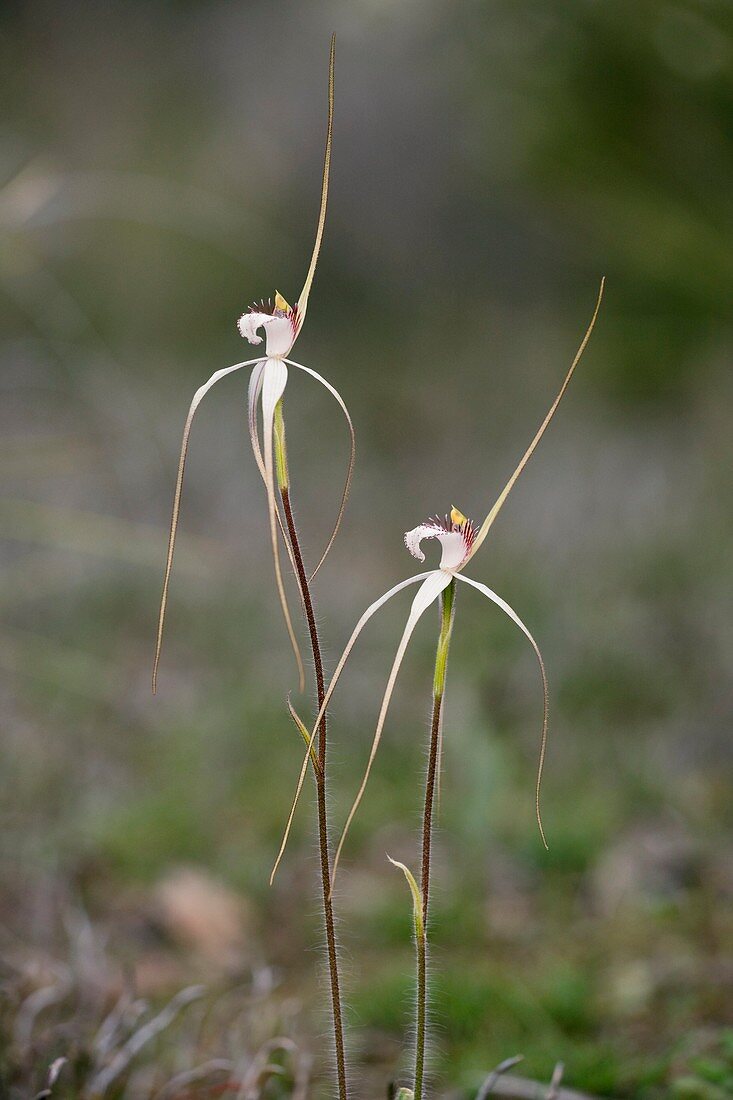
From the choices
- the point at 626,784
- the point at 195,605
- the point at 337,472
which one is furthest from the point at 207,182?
the point at 626,784

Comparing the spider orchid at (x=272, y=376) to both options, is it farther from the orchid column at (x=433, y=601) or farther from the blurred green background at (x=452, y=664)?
the blurred green background at (x=452, y=664)

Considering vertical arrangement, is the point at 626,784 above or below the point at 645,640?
below

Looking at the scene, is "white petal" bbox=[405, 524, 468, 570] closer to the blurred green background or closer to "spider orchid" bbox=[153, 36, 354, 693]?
"spider orchid" bbox=[153, 36, 354, 693]

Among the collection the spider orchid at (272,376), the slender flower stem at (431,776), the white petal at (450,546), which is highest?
the spider orchid at (272,376)

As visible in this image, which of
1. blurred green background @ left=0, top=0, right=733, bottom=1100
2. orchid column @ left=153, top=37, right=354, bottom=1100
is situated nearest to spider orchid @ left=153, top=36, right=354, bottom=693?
orchid column @ left=153, top=37, right=354, bottom=1100

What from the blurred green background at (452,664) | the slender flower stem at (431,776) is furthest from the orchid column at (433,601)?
the blurred green background at (452,664)

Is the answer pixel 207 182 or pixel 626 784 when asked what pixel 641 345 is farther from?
pixel 207 182

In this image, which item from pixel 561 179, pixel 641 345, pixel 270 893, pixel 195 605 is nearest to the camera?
pixel 270 893

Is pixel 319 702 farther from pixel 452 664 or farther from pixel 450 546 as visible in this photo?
pixel 452 664

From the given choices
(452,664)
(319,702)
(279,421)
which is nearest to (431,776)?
(319,702)
